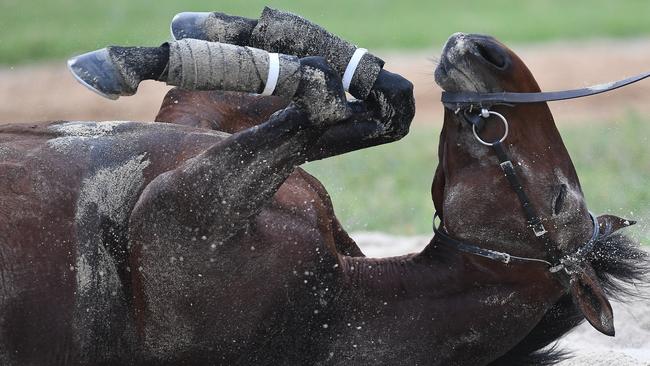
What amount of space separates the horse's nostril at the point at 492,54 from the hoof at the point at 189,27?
0.98 metres

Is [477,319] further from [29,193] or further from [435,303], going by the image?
[29,193]

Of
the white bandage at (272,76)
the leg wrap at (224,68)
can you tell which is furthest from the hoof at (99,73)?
the white bandage at (272,76)

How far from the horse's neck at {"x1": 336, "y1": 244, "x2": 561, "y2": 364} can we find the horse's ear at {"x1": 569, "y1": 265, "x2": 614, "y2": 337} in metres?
0.13

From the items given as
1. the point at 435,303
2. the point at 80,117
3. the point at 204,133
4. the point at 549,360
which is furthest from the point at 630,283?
the point at 80,117

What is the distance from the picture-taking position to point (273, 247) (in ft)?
11.5

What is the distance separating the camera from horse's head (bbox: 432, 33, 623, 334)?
11.7 feet

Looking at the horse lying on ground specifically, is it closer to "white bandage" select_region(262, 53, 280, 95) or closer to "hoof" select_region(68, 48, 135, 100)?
Answer: "white bandage" select_region(262, 53, 280, 95)

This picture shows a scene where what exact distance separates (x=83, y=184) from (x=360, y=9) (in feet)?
55.9

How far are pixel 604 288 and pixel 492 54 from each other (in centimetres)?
90

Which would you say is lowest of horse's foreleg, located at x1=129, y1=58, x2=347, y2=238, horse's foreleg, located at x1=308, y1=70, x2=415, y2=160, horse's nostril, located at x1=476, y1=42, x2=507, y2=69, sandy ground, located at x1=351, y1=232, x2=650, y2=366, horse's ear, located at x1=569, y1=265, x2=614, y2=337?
sandy ground, located at x1=351, y1=232, x2=650, y2=366

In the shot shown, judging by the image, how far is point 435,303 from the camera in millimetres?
3664

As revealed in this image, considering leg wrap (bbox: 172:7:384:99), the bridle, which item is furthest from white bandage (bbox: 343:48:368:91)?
the bridle

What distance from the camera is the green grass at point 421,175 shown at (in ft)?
23.9

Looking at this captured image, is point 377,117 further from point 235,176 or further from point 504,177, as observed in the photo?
point 235,176
